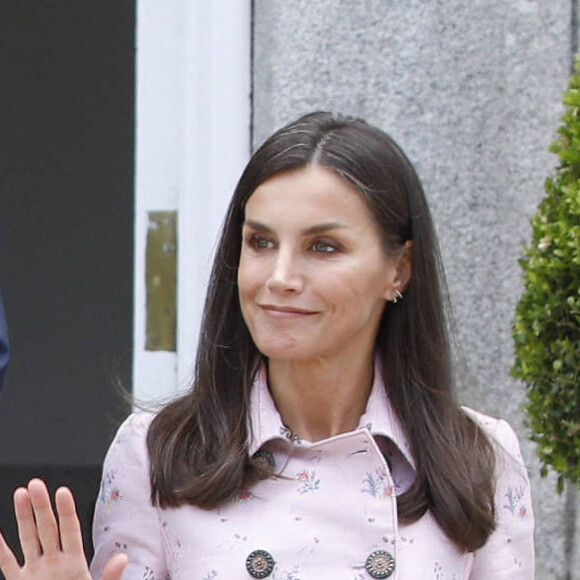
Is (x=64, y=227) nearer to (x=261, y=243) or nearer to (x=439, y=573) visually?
(x=261, y=243)

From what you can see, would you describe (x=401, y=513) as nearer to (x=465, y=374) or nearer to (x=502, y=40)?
(x=465, y=374)

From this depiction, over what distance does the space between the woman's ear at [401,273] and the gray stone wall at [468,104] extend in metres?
1.53

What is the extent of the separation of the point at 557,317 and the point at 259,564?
1.24 metres

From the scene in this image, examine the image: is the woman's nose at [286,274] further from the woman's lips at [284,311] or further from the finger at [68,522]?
the finger at [68,522]

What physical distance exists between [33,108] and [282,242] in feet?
13.7

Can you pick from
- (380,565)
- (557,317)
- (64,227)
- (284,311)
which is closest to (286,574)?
(380,565)

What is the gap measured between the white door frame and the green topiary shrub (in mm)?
1011

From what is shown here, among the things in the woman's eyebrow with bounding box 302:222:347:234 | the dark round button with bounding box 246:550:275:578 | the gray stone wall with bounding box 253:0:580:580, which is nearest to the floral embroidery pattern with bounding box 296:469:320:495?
the dark round button with bounding box 246:550:275:578

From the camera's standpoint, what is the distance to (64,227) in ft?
21.1

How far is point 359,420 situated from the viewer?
2.46 metres

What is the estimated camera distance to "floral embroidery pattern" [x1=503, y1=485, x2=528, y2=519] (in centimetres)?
249

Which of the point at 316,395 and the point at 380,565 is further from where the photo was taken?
the point at 316,395

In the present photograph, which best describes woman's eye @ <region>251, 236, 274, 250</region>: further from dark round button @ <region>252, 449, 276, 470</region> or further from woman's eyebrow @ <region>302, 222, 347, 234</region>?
dark round button @ <region>252, 449, 276, 470</region>

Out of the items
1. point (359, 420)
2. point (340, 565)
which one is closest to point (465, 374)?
point (359, 420)
